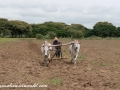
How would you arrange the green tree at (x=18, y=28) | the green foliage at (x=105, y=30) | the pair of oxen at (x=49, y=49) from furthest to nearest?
the green tree at (x=18, y=28) → the green foliage at (x=105, y=30) → the pair of oxen at (x=49, y=49)

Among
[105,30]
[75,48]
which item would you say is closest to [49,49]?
[75,48]

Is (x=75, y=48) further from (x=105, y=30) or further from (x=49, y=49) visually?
(x=105, y=30)

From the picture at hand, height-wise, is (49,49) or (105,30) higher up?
(105,30)

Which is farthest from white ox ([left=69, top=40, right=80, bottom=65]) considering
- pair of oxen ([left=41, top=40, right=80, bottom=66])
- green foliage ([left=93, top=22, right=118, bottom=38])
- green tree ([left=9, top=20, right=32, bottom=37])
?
green tree ([left=9, top=20, right=32, bottom=37])

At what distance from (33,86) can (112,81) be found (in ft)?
10.1

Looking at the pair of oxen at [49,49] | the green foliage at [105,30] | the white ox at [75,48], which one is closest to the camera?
the pair of oxen at [49,49]

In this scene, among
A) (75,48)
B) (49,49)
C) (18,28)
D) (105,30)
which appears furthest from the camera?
(105,30)

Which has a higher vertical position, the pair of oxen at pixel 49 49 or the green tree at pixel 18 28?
the green tree at pixel 18 28

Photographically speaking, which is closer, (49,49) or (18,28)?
(49,49)

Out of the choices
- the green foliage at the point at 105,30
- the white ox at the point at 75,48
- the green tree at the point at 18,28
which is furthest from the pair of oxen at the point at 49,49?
the green tree at the point at 18,28

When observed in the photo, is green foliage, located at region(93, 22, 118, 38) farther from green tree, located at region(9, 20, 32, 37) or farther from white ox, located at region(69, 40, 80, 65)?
white ox, located at region(69, 40, 80, 65)

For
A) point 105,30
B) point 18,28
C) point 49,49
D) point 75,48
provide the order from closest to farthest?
1. point 49,49
2. point 75,48
3. point 18,28
4. point 105,30

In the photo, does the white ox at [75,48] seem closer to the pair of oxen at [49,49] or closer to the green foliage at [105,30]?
the pair of oxen at [49,49]

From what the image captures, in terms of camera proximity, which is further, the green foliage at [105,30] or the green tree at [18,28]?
the green tree at [18,28]
